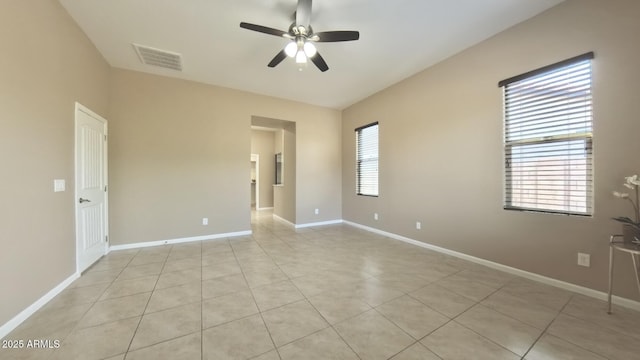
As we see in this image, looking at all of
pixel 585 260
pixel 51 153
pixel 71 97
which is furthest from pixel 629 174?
pixel 71 97

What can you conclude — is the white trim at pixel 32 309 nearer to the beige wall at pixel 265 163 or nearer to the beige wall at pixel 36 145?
the beige wall at pixel 36 145

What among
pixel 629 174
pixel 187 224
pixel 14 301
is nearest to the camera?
pixel 14 301

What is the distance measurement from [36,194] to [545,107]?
517 cm

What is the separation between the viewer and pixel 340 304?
7.00 ft

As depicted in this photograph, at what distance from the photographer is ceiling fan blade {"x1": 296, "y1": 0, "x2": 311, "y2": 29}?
2142 millimetres

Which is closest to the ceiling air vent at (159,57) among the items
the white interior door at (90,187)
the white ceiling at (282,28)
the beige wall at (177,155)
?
the white ceiling at (282,28)

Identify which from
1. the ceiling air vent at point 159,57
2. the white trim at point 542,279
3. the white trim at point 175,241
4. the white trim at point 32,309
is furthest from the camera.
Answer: the white trim at point 175,241

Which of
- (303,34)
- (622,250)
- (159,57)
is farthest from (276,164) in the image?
(622,250)

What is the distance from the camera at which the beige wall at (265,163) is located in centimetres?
822

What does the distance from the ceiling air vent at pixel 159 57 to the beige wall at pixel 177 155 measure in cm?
48

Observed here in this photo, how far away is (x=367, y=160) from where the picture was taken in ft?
17.0

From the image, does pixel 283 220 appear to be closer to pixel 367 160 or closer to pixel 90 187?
A: pixel 367 160

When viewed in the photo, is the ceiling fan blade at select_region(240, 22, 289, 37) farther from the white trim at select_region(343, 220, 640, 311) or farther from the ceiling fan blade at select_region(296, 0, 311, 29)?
the white trim at select_region(343, 220, 640, 311)

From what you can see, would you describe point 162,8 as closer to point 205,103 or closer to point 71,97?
point 71,97
